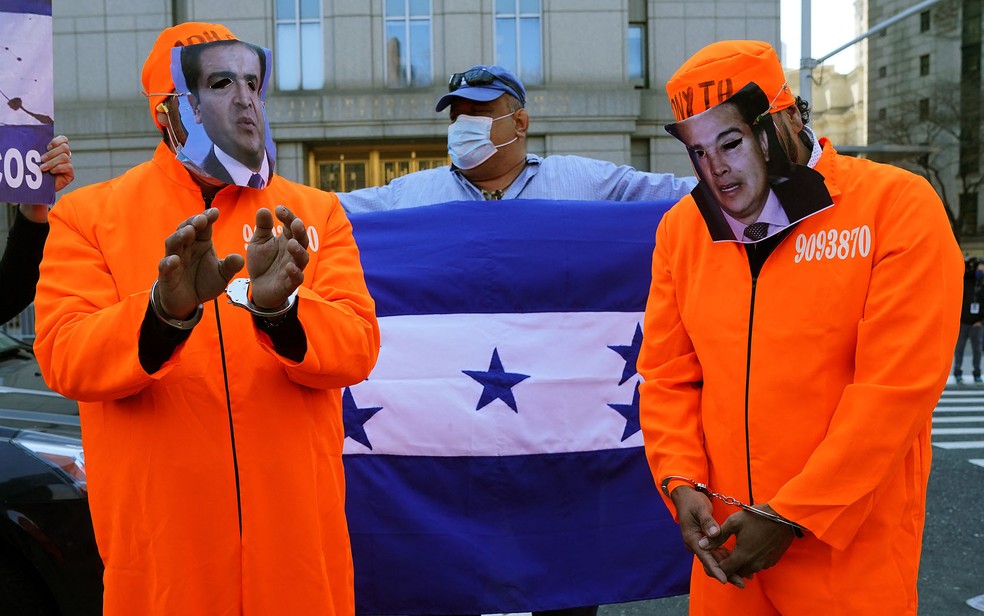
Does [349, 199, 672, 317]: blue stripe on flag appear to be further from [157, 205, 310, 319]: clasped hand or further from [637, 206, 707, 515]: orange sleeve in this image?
[157, 205, 310, 319]: clasped hand

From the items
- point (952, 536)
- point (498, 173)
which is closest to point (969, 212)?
point (952, 536)

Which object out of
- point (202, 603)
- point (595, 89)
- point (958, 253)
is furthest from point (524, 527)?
point (595, 89)

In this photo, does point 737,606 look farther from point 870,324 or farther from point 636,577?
point 636,577

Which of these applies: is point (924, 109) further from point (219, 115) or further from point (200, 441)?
point (200, 441)

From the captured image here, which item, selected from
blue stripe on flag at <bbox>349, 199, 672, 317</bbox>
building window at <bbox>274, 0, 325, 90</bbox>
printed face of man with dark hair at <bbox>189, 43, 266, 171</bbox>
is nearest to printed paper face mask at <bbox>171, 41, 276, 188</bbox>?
printed face of man with dark hair at <bbox>189, 43, 266, 171</bbox>

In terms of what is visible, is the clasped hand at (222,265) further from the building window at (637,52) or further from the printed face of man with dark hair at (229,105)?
the building window at (637,52)

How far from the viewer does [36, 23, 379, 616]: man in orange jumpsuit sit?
210cm

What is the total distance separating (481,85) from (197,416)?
2.11 m

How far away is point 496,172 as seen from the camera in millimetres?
3906

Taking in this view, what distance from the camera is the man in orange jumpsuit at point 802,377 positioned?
2066 millimetres

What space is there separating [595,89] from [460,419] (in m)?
17.5

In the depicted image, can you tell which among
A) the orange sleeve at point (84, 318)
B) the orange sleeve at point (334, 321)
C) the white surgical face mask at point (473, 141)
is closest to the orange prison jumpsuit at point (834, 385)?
the orange sleeve at point (334, 321)

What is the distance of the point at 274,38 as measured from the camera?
20547 mm

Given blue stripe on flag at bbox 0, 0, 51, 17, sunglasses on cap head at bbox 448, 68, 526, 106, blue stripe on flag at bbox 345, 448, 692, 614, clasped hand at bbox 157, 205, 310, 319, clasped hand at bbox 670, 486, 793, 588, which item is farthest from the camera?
sunglasses on cap head at bbox 448, 68, 526, 106
